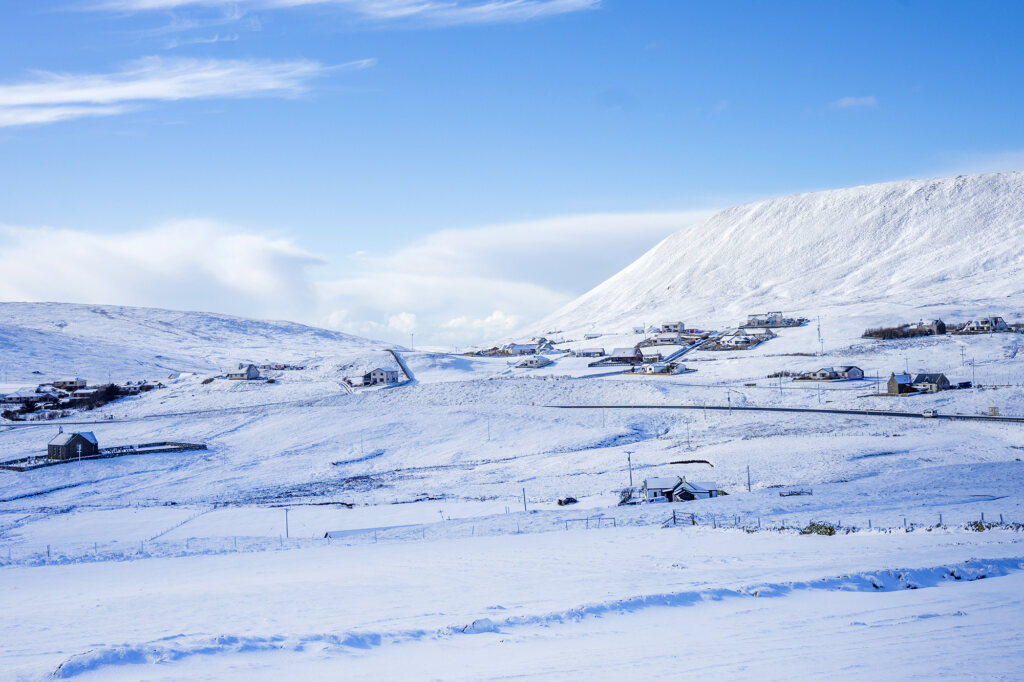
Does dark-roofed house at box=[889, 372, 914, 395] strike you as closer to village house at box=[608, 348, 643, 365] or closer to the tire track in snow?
village house at box=[608, 348, 643, 365]

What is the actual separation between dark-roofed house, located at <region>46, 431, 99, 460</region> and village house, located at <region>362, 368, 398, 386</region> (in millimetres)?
30804

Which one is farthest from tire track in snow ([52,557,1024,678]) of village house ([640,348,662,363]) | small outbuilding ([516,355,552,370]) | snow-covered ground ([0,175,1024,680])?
small outbuilding ([516,355,552,370])

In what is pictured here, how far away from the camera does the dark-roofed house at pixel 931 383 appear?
53906mm

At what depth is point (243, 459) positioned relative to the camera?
46.8 meters

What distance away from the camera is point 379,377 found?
251ft

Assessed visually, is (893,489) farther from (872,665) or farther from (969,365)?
(969,365)

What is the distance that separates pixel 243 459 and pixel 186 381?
129 feet

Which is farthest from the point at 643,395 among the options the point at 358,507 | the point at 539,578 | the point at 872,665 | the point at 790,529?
the point at 872,665

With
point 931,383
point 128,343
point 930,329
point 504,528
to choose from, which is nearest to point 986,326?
point 930,329

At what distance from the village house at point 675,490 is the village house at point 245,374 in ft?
198

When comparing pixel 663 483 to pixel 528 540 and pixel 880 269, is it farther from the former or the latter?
pixel 880 269

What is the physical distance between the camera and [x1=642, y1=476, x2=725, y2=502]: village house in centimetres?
2892

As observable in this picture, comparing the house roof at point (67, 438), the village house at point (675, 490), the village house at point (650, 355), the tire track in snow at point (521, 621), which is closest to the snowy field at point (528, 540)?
the tire track in snow at point (521, 621)

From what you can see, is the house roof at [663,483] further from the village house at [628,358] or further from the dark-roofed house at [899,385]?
the village house at [628,358]
